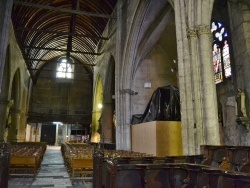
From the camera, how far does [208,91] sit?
5.60 m

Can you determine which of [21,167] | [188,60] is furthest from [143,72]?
[21,167]

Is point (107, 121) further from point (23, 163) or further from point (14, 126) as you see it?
point (23, 163)

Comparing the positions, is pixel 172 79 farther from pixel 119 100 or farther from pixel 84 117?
pixel 84 117

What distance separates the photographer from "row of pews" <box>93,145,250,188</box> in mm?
2512

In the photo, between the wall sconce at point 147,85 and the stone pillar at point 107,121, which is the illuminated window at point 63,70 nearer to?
the stone pillar at point 107,121

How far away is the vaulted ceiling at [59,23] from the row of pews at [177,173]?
10193 mm

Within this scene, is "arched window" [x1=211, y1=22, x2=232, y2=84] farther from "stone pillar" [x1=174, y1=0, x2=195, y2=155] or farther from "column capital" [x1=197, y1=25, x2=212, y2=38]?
"stone pillar" [x1=174, y1=0, x2=195, y2=155]

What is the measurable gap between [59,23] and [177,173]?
1917 centimetres

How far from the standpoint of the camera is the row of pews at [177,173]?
2.51 m

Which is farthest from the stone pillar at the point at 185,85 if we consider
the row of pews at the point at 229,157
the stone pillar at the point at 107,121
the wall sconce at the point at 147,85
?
the stone pillar at the point at 107,121

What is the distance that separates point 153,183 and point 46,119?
966 inches

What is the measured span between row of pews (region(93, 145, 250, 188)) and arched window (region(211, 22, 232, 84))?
245 inches

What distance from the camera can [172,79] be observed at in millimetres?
13336

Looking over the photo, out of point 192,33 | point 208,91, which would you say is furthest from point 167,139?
point 192,33
